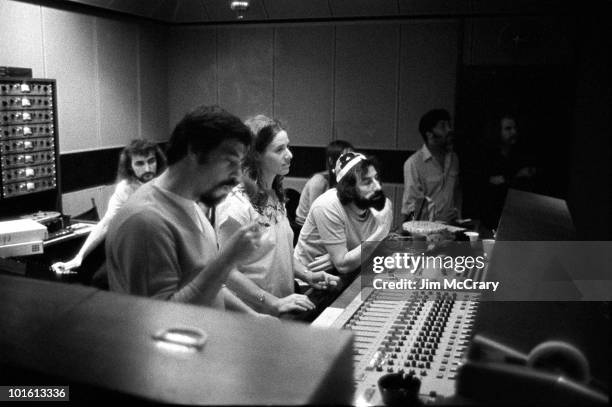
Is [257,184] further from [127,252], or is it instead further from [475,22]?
[475,22]

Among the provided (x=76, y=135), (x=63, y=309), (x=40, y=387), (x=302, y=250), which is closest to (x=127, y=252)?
(x=63, y=309)

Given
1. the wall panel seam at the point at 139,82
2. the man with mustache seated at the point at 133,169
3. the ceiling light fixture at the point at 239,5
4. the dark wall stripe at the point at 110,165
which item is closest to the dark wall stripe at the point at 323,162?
the dark wall stripe at the point at 110,165

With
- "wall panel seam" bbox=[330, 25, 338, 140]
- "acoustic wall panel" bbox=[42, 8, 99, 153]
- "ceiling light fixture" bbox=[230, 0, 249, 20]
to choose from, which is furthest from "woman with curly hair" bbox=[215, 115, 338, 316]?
"wall panel seam" bbox=[330, 25, 338, 140]

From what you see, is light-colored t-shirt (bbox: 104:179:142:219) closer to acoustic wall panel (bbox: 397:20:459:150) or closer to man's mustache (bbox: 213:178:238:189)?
man's mustache (bbox: 213:178:238:189)

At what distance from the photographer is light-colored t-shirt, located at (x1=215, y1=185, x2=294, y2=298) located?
2.37m

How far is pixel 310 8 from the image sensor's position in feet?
20.2

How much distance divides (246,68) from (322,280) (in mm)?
4583

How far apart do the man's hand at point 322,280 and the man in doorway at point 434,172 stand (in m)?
2.22

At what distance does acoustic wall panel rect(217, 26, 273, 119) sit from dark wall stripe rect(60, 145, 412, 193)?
697 millimetres

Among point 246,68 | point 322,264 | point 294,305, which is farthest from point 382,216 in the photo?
point 246,68

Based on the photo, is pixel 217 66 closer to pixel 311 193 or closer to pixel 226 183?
pixel 311 193

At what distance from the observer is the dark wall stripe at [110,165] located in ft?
17.9

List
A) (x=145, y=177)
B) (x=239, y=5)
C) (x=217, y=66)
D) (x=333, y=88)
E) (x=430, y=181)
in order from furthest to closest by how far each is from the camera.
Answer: (x=217, y=66), (x=333, y=88), (x=239, y=5), (x=430, y=181), (x=145, y=177)

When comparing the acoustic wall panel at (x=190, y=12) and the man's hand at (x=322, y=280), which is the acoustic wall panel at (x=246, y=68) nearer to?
the acoustic wall panel at (x=190, y=12)
